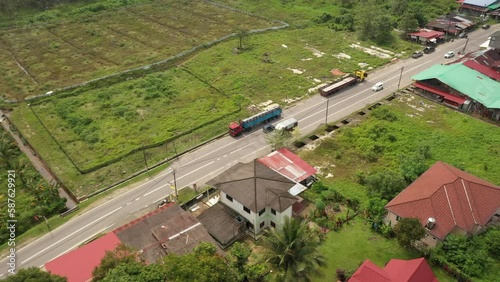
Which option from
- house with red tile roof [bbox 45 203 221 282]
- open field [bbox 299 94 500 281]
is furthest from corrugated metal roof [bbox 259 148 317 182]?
house with red tile roof [bbox 45 203 221 282]

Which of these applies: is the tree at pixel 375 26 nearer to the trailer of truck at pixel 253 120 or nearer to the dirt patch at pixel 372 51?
the dirt patch at pixel 372 51

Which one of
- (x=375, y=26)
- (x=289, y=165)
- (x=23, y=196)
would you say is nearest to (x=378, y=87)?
(x=375, y=26)

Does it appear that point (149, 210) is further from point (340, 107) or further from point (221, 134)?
point (340, 107)

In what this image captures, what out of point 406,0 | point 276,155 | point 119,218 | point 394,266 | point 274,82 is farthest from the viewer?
point 406,0

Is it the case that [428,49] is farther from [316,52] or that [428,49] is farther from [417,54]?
[316,52]

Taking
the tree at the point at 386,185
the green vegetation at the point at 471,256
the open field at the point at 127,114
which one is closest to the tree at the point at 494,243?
the green vegetation at the point at 471,256

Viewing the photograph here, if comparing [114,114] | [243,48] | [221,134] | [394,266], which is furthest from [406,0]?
[394,266]
